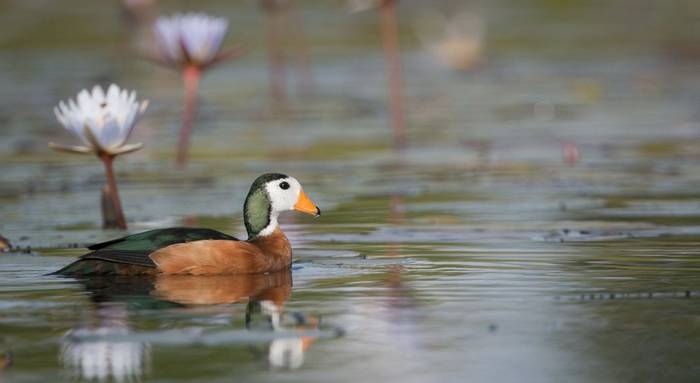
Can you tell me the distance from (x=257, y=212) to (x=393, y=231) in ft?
5.14

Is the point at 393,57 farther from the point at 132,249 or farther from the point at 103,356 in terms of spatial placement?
the point at 103,356

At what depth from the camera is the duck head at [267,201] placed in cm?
982

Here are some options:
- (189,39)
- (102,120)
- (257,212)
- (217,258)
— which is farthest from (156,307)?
(189,39)

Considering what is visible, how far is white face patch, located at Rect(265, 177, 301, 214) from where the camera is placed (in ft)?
32.4

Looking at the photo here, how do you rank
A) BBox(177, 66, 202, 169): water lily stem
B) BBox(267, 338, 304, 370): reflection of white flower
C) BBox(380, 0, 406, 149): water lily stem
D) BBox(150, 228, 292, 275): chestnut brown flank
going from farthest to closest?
BBox(380, 0, 406, 149): water lily stem < BBox(177, 66, 202, 169): water lily stem < BBox(150, 228, 292, 275): chestnut brown flank < BBox(267, 338, 304, 370): reflection of white flower

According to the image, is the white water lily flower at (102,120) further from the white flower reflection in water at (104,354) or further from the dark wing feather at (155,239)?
the white flower reflection in water at (104,354)

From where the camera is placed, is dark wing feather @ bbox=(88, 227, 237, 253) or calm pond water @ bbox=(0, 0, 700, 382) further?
dark wing feather @ bbox=(88, 227, 237, 253)

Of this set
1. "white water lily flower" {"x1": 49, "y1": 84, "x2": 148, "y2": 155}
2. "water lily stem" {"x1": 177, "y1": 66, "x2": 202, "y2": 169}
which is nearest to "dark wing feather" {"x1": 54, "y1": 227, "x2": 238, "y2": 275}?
"white water lily flower" {"x1": 49, "y1": 84, "x2": 148, "y2": 155}

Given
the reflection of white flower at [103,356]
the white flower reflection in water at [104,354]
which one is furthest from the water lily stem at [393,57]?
the reflection of white flower at [103,356]

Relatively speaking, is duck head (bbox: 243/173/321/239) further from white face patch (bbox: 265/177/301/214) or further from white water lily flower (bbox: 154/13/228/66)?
white water lily flower (bbox: 154/13/228/66)

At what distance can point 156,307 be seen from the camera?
8.11 metres

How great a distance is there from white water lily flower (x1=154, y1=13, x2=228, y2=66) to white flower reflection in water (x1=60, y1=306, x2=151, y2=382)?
623 cm

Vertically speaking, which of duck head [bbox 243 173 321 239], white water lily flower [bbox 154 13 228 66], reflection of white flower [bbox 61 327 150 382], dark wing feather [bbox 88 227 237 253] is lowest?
reflection of white flower [bbox 61 327 150 382]

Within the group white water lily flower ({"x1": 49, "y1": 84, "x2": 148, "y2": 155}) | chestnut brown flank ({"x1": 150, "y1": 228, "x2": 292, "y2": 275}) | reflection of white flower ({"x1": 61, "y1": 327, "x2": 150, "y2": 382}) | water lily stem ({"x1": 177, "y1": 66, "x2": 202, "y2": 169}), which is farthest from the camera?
water lily stem ({"x1": 177, "y1": 66, "x2": 202, "y2": 169})
